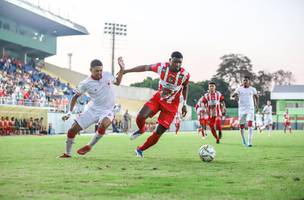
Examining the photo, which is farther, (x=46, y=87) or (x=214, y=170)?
(x=46, y=87)

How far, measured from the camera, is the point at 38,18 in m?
56.7

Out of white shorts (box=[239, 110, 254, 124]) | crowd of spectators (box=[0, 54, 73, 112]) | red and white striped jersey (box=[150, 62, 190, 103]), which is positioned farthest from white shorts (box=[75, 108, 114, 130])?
crowd of spectators (box=[0, 54, 73, 112])

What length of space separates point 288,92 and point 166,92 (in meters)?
87.9

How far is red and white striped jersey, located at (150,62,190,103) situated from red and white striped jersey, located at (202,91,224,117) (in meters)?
9.72

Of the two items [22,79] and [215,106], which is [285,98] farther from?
[215,106]

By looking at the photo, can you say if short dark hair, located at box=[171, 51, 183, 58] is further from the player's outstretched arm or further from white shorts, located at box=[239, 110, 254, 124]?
white shorts, located at box=[239, 110, 254, 124]

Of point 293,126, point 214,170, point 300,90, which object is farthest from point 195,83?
point 214,170

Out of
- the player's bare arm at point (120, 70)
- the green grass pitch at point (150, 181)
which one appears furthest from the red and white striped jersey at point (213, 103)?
the green grass pitch at point (150, 181)

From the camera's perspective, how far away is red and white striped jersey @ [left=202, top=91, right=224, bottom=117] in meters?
20.7

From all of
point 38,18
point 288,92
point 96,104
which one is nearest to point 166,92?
point 96,104

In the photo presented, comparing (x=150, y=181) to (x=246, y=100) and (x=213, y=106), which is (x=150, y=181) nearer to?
(x=246, y=100)

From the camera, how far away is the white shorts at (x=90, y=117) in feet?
36.2

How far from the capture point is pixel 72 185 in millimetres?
6113

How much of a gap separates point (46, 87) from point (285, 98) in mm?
58697
